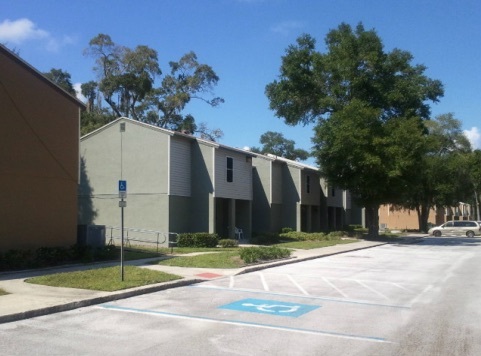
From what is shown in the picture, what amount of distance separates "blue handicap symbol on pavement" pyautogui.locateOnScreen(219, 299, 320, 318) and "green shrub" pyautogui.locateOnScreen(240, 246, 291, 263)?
285 inches

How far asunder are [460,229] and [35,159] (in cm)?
4471

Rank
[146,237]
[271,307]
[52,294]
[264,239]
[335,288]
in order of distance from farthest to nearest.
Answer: [264,239], [146,237], [335,288], [52,294], [271,307]

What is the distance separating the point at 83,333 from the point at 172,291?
4.63 metres

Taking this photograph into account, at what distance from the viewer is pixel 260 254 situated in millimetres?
19594

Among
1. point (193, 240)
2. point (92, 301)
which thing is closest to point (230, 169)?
point (193, 240)

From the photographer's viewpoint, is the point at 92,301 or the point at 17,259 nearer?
the point at 92,301

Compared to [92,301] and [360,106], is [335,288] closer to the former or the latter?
[92,301]

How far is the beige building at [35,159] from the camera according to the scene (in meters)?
16.5

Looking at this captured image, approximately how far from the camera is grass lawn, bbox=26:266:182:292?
481 inches

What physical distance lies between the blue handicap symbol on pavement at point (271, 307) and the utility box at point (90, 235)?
10162 mm

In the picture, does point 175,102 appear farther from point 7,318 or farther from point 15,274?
point 7,318

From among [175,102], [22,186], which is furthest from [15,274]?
[175,102]

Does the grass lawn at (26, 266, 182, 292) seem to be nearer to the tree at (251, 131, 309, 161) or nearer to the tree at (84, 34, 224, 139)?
the tree at (84, 34, 224, 139)

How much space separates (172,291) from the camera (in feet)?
42.0
